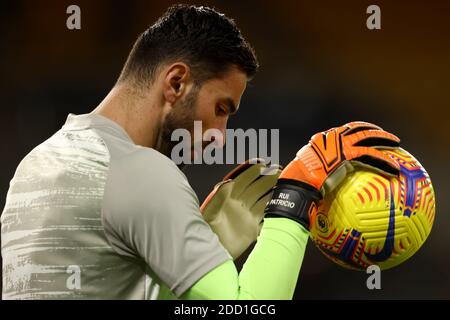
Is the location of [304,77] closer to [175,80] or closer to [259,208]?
[259,208]

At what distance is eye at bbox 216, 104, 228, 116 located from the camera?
1.78 metres

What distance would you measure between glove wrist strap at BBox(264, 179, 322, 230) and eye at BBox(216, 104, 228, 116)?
0.89 feet

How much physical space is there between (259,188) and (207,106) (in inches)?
17.6

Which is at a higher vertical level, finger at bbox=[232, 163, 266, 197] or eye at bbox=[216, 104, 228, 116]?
eye at bbox=[216, 104, 228, 116]

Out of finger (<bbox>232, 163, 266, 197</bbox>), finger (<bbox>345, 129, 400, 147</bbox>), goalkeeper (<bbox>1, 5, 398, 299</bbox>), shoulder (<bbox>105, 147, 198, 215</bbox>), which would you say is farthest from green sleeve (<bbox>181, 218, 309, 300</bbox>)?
finger (<bbox>232, 163, 266, 197</bbox>)

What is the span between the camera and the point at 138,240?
135 cm

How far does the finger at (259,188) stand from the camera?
205cm

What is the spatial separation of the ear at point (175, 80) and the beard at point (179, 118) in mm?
24

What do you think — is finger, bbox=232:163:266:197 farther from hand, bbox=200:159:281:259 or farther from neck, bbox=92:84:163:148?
neck, bbox=92:84:163:148

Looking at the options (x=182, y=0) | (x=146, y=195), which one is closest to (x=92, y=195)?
(x=146, y=195)

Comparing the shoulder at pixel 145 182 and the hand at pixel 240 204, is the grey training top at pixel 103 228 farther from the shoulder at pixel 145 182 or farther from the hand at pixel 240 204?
the hand at pixel 240 204

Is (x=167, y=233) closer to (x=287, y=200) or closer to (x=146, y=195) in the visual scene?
(x=146, y=195)

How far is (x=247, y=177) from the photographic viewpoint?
204cm

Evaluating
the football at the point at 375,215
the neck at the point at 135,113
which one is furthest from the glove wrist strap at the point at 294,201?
the neck at the point at 135,113
